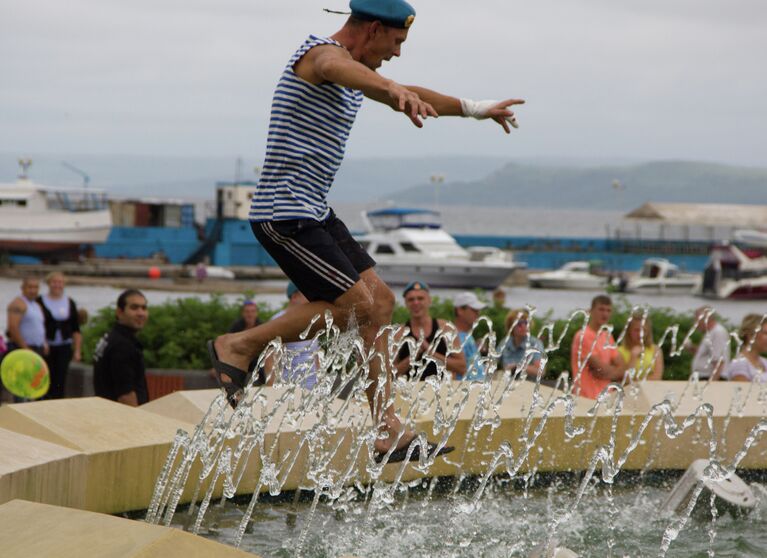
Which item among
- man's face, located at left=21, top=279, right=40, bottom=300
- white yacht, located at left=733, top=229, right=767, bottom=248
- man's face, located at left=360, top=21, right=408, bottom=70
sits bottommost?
white yacht, located at left=733, top=229, right=767, bottom=248

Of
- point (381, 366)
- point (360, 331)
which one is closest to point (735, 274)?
point (381, 366)

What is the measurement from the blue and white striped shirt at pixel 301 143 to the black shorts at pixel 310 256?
0.05 m

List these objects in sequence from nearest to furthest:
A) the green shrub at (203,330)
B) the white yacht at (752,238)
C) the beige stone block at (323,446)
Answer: the beige stone block at (323,446) < the green shrub at (203,330) < the white yacht at (752,238)

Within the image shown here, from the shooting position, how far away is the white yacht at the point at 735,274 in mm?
59531

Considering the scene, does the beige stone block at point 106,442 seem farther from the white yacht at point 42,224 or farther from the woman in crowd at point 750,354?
the white yacht at point 42,224

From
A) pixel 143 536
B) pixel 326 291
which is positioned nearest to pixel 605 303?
pixel 326 291

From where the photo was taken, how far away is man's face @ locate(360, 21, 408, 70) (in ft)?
17.0

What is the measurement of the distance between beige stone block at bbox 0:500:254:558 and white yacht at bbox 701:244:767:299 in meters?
57.4

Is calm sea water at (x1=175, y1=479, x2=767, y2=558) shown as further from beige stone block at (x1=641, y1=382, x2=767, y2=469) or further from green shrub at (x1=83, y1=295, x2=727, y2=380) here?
green shrub at (x1=83, y1=295, x2=727, y2=380)

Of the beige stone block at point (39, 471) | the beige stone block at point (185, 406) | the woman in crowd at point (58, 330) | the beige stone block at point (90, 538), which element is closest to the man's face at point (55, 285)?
the woman in crowd at point (58, 330)

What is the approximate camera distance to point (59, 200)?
2628 inches

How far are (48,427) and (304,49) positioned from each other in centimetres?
201

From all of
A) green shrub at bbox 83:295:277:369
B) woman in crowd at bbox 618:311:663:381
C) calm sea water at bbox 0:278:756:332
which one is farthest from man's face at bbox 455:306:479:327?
A: calm sea water at bbox 0:278:756:332

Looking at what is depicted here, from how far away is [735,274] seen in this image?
62438 mm
